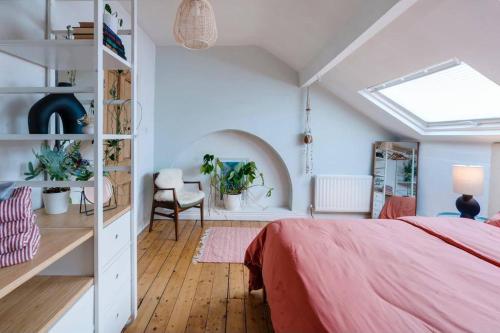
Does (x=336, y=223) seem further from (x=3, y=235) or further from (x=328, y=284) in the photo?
(x=3, y=235)

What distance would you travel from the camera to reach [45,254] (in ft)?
3.54

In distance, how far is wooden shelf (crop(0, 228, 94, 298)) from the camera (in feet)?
2.88

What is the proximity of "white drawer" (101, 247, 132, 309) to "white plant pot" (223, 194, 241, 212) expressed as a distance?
7.96ft

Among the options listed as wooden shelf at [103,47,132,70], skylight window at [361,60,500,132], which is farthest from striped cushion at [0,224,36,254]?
skylight window at [361,60,500,132]

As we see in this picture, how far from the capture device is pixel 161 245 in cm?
319

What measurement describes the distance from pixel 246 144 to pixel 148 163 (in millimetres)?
1524

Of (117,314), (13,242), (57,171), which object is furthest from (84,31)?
(117,314)

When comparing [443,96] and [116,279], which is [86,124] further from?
[443,96]

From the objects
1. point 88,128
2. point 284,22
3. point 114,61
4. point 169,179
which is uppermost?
point 284,22

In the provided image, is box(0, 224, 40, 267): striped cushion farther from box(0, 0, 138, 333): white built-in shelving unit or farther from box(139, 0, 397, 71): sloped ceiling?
box(139, 0, 397, 71): sloped ceiling

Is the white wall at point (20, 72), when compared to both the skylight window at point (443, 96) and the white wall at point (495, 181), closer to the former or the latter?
the skylight window at point (443, 96)

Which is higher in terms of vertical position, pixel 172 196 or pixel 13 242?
pixel 13 242

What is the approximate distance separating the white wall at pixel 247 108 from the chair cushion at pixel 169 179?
453mm

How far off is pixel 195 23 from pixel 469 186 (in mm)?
2865
